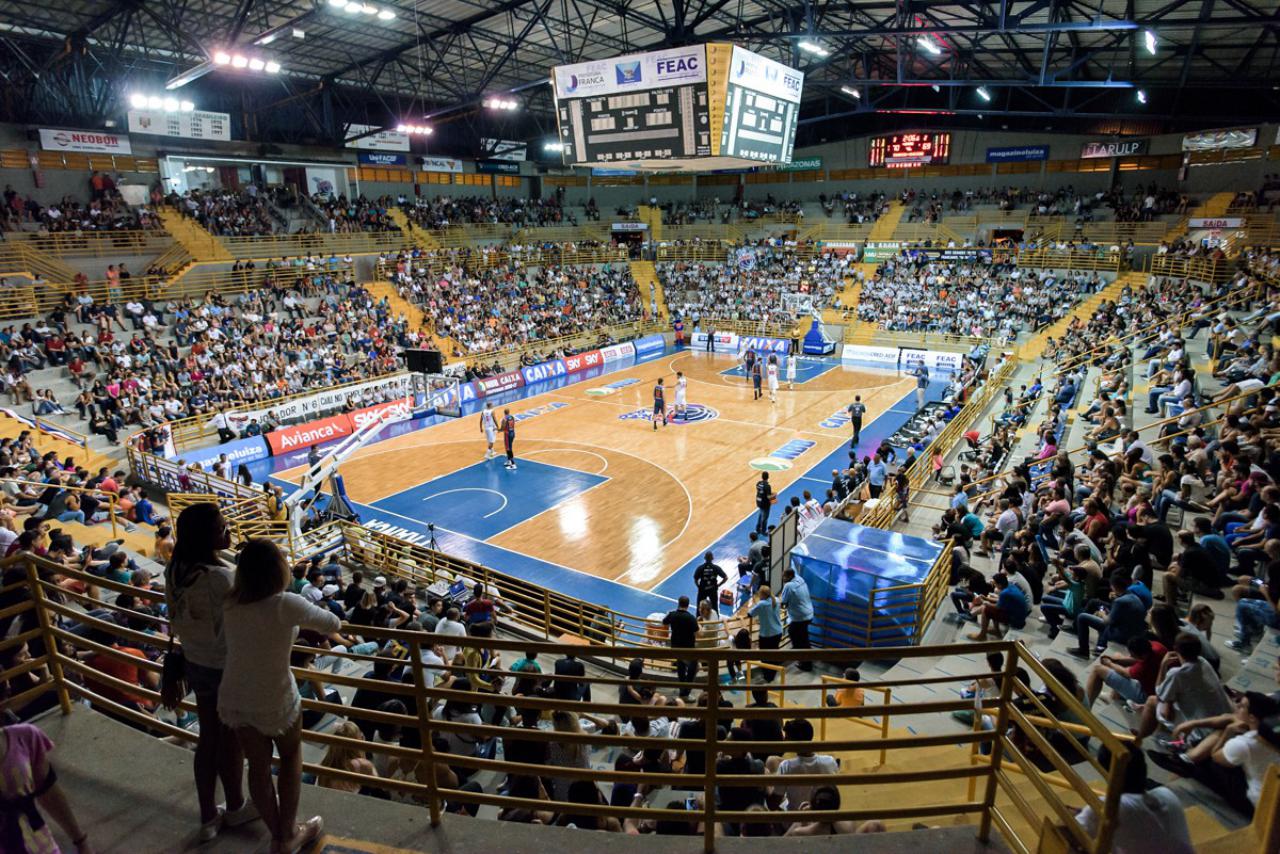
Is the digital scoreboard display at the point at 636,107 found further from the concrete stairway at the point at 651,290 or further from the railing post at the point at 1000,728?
the concrete stairway at the point at 651,290

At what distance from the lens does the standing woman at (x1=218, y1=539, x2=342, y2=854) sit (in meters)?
3.17

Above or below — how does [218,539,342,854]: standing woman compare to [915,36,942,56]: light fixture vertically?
below

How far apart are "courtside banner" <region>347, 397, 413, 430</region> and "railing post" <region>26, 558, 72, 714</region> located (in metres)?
21.9

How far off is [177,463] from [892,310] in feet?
115

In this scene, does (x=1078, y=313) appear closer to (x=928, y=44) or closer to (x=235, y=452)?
(x=928, y=44)

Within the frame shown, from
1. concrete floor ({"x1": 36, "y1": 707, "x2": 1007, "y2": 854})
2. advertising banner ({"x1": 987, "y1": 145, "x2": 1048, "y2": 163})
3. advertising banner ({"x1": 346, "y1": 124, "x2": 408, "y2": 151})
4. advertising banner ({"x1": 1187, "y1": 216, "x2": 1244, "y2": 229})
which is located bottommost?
concrete floor ({"x1": 36, "y1": 707, "x2": 1007, "y2": 854})

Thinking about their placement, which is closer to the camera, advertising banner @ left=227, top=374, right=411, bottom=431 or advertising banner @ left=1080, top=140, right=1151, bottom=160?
advertising banner @ left=227, top=374, right=411, bottom=431

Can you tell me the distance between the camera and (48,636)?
174 inches

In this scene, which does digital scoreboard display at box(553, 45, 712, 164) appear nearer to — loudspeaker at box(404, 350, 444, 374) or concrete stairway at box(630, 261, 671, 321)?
loudspeaker at box(404, 350, 444, 374)

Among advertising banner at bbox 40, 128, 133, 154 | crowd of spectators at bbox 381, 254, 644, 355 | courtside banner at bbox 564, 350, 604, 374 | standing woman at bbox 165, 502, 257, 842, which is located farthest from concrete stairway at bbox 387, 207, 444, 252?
standing woman at bbox 165, 502, 257, 842

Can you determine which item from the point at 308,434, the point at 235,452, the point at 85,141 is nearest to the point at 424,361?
the point at 308,434

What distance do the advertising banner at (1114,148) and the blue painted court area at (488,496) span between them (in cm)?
3621

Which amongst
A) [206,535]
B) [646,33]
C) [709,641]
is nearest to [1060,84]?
[646,33]

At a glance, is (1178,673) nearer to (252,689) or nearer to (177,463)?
(252,689)
